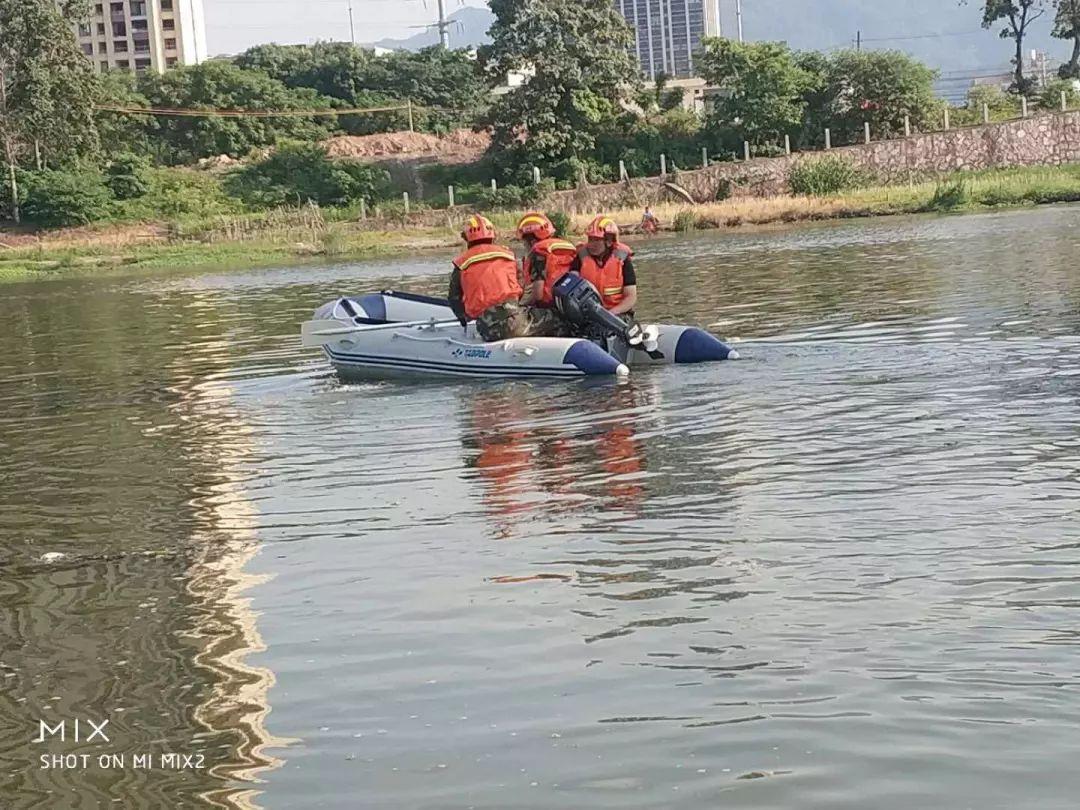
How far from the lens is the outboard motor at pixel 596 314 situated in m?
13.9

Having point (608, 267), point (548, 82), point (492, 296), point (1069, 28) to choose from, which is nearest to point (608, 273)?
point (608, 267)

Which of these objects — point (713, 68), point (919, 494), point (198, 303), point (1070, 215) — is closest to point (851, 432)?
point (919, 494)

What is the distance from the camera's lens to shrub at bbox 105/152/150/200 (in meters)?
59.7

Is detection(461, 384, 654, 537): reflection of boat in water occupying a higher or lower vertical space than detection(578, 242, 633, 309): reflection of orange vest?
lower

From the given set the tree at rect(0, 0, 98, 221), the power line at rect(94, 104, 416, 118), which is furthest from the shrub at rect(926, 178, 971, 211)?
the power line at rect(94, 104, 416, 118)

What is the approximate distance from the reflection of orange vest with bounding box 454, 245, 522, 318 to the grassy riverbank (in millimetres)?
30333

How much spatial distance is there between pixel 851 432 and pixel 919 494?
203cm

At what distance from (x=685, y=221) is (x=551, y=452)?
3614cm

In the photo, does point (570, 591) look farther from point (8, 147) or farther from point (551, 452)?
point (8, 147)

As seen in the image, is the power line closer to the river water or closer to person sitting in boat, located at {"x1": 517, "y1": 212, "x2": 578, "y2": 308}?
person sitting in boat, located at {"x1": 517, "y1": 212, "x2": 578, "y2": 308}

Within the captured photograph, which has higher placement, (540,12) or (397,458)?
(540,12)

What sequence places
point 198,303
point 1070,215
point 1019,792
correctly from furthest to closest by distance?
point 1070,215 < point 198,303 < point 1019,792

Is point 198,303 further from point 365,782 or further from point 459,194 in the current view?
point 459,194

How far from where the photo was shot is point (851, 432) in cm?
983
